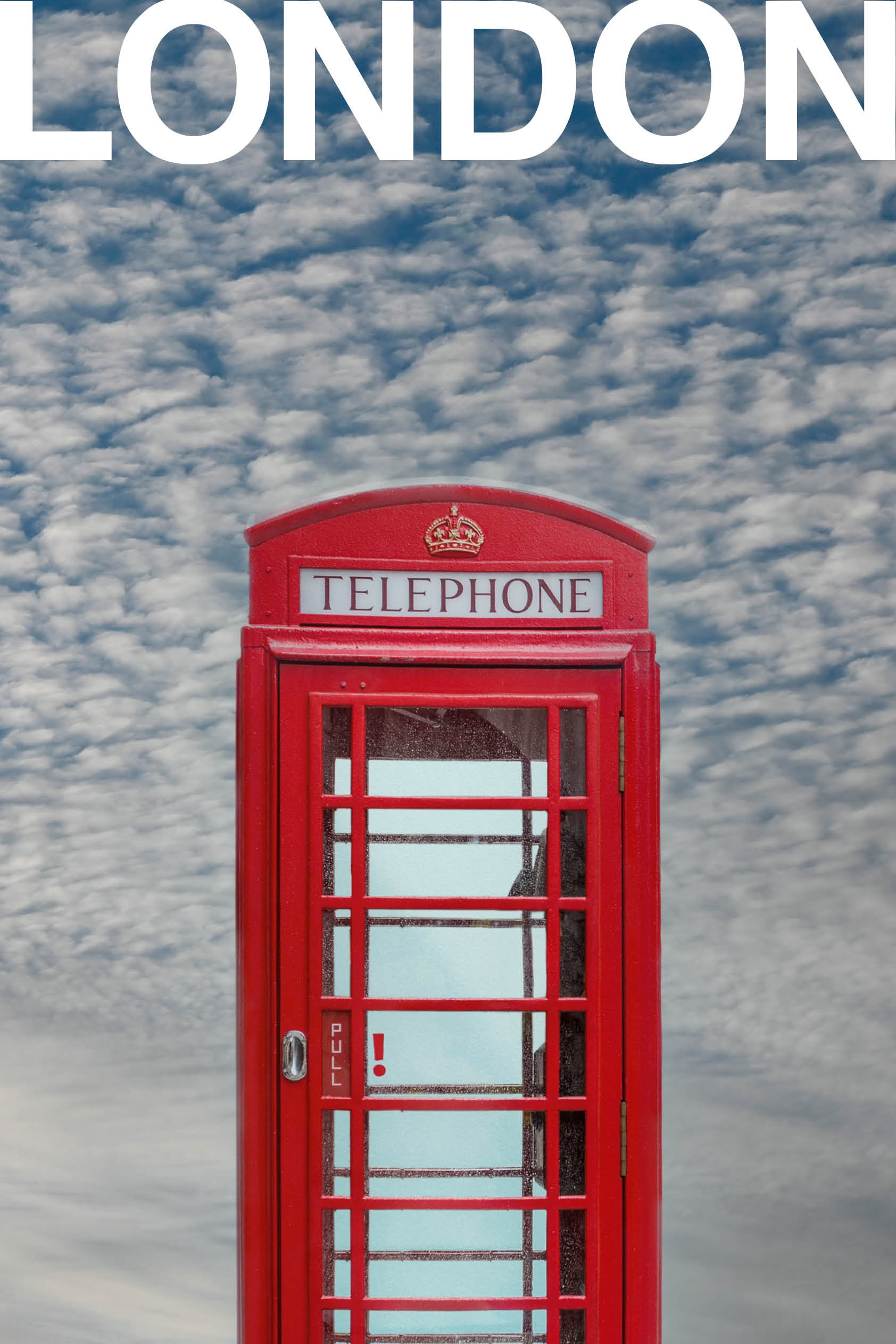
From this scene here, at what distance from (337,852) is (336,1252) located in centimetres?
117

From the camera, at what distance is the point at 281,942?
3787 mm

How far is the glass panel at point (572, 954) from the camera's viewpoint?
387 centimetres

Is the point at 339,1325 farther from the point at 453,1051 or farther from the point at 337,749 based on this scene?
the point at 337,749

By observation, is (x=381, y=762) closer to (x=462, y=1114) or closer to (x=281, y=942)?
(x=281, y=942)

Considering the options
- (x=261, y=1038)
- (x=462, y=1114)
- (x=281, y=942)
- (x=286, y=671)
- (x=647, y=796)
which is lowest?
(x=462, y=1114)

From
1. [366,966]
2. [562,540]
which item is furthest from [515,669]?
[366,966]

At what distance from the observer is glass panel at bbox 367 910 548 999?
12.7ft

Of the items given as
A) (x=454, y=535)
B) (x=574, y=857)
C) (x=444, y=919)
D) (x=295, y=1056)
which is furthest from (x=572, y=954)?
(x=454, y=535)

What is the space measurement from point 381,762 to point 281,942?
0.59 metres

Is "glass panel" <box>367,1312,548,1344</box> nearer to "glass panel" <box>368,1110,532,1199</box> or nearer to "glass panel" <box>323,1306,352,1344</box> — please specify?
"glass panel" <box>323,1306,352,1344</box>

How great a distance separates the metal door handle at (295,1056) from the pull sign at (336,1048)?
63mm

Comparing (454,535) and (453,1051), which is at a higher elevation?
(454,535)

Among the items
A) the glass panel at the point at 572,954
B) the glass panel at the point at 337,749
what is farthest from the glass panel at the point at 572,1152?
the glass panel at the point at 337,749

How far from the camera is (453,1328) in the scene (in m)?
3.90
